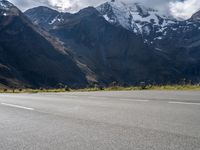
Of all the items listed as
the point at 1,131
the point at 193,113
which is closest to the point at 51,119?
the point at 1,131

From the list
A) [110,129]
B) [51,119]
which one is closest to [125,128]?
[110,129]

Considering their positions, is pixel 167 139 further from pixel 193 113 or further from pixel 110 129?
pixel 193 113

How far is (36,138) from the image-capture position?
8.88 m

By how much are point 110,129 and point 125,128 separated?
353mm

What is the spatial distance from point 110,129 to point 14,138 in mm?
2169

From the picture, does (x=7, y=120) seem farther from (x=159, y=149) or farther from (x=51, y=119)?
(x=159, y=149)

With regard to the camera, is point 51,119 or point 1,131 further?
point 51,119

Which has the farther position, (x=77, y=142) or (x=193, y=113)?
(x=193, y=113)

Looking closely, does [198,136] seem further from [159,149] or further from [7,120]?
[7,120]

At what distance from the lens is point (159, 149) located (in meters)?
7.04

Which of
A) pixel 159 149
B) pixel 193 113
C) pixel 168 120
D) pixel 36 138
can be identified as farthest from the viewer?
pixel 193 113

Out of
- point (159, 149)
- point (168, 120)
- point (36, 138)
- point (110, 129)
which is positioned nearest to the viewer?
point (159, 149)

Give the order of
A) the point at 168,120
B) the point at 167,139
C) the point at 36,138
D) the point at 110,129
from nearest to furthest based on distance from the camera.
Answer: the point at 167,139 < the point at 36,138 < the point at 110,129 < the point at 168,120

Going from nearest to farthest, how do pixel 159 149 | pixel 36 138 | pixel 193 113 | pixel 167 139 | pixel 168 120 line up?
pixel 159 149 < pixel 167 139 < pixel 36 138 < pixel 168 120 < pixel 193 113
